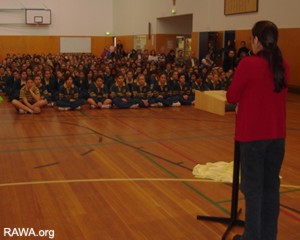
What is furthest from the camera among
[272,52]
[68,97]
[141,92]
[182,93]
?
[182,93]

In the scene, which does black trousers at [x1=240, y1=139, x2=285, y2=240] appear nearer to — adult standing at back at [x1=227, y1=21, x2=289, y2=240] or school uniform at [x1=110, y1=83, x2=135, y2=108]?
adult standing at back at [x1=227, y1=21, x2=289, y2=240]

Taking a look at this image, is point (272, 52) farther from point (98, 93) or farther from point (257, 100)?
point (98, 93)

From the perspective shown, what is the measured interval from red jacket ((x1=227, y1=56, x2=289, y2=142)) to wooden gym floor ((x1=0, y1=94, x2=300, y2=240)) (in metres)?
1.19

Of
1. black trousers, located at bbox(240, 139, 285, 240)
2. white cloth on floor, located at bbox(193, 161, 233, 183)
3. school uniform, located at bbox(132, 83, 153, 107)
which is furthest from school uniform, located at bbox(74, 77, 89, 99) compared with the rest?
black trousers, located at bbox(240, 139, 285, 240)

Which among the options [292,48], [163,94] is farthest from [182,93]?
[292,48]

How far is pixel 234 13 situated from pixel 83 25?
14.1m

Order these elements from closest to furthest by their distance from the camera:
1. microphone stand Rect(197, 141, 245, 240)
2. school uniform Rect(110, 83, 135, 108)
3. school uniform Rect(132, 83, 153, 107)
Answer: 1. microphone stand Rect(197, 141, 245, 240)
2. school uniform Rect(110, 83, 135, 108)
3. school uniform Rect(132, 83, 153, 107)

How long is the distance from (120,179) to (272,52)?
2831 millimetres

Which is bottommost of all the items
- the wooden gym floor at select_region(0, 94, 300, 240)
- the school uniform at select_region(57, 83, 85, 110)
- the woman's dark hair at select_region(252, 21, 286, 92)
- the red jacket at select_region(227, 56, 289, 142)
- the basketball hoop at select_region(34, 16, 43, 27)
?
the wooden gym floor at select_region(0, 94, 300, 240)

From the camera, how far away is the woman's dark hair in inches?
100

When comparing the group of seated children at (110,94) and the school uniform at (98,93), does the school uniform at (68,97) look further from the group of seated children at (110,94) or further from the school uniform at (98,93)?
→ the school uniform at (98,93)

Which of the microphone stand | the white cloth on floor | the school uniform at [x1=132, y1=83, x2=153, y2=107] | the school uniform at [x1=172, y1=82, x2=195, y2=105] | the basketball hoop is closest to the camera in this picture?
the microphone stand

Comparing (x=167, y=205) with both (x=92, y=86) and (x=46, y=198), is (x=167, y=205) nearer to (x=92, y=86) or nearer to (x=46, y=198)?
(x=46, y=198)

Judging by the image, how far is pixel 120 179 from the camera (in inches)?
191
